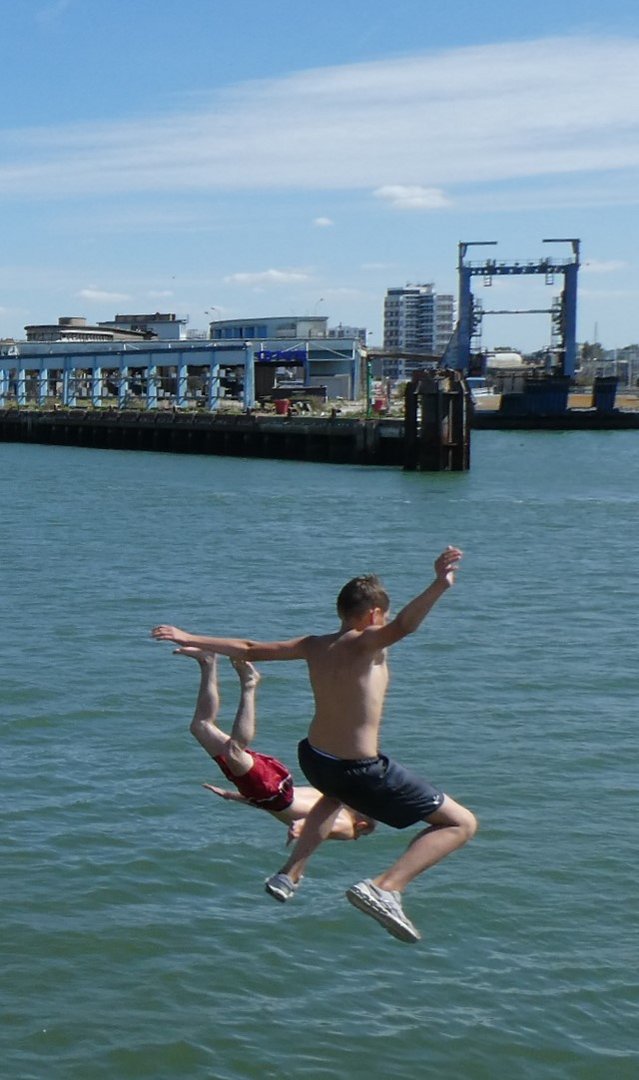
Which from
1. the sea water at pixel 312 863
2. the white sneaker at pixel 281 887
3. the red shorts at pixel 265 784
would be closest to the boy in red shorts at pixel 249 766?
the red shorts at pixel 265 784

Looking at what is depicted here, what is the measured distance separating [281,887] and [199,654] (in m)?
1.23

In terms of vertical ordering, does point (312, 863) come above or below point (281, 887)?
below

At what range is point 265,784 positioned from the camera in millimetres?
8797

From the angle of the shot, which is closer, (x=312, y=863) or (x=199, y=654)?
(x=199, y=654)

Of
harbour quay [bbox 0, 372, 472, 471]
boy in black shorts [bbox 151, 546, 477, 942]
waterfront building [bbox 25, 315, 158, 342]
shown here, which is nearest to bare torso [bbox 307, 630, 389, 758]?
boy in black shorts [bbox 151, 546, 477, 942]

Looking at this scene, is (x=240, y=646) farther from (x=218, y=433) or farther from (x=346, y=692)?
(x=218, y=433)

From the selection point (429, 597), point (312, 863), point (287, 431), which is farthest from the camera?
point (287, 431)

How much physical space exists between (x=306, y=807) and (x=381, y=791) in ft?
4.29

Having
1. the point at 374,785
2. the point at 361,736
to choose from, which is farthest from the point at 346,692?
Answer: the point at 374,785

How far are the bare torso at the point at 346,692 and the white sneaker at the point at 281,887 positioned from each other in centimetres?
79

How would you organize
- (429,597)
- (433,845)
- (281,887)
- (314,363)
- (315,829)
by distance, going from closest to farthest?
(429,597)
(433,845)
(281,887)
(315,829)
(314,363)

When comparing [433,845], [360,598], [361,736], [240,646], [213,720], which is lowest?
[433,845]

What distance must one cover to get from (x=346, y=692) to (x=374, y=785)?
0.48 meters

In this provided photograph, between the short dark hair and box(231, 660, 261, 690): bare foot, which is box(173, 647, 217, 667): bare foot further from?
the short dark hair
